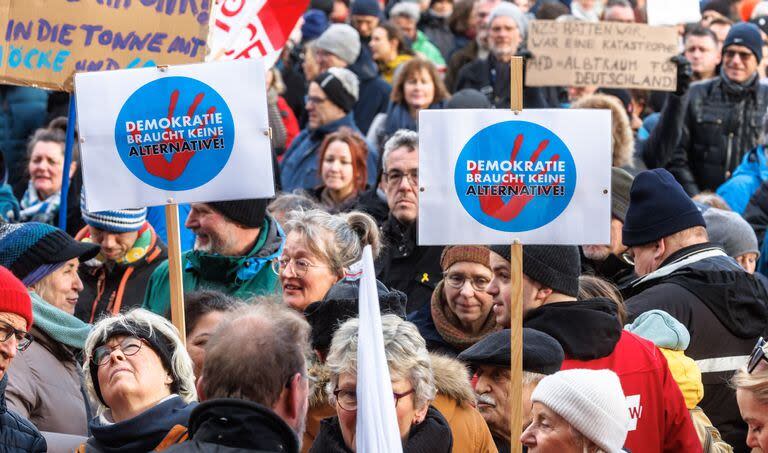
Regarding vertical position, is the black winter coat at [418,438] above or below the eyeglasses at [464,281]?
below

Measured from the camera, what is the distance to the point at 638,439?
5.02 metres

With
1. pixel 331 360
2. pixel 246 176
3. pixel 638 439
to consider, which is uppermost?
pixel 246 176

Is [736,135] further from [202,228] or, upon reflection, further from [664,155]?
[202,228]

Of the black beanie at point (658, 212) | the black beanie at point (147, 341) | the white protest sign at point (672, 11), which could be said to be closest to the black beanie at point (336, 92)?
the white protest sign at point (672, 11)

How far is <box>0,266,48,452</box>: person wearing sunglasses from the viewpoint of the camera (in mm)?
4500

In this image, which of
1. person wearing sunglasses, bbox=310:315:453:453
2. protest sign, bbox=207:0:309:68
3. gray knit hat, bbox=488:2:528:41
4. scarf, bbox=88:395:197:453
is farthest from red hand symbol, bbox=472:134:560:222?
gray knit hat, bbox=488:2:528:41

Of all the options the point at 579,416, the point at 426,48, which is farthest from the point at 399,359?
the point at 426,48

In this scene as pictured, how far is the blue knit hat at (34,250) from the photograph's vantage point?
589 centimetres

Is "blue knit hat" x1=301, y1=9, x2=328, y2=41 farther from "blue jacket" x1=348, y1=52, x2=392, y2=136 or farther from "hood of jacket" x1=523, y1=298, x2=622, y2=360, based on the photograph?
"hood of jacket" x1=523, y1=298, x2=622, y2=360

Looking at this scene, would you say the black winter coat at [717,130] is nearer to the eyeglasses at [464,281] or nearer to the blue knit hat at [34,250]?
the eyeglasses at [464,281]

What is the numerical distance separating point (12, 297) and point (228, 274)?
1893 millimetres

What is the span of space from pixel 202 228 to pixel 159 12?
3.51 feet

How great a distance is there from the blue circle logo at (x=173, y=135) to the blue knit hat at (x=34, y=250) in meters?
0.85

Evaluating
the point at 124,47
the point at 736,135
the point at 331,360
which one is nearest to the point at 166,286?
the point at 124,47
